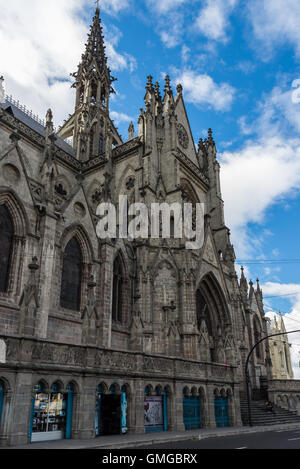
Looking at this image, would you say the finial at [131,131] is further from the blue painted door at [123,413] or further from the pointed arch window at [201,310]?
the blue painted door at [123,413]

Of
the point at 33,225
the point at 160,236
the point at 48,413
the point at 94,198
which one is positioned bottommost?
the point at 48,413

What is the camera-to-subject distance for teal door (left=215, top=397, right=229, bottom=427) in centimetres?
1847

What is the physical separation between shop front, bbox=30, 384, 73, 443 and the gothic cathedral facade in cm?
4

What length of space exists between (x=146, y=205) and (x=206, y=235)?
5901 millimetres

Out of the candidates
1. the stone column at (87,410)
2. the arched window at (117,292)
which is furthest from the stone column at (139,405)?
the arched window at (117,292)

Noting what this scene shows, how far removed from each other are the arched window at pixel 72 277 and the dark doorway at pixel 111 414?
590cm

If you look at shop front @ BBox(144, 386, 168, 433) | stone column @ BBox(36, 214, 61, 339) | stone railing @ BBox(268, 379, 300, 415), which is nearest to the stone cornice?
stone column @ BBox(36, 214, 61, 339)

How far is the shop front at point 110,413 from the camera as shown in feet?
42.7

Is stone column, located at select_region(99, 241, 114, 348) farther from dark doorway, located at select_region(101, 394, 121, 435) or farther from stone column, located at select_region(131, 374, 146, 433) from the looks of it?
dark doorway, located at select_region(101, 394, 121, 435)

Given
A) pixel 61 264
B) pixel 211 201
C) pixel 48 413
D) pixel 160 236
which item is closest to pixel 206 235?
pixel 160 236

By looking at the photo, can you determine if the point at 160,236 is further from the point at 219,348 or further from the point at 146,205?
the point at 219,348

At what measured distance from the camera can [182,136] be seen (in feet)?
107
